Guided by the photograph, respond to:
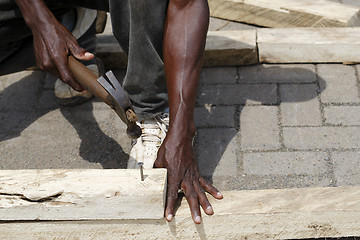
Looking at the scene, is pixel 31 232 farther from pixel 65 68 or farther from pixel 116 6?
pixel 116 6

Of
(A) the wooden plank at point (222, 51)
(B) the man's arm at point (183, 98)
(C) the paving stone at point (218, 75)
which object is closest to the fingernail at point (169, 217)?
(B) the man's arm at point (183, 98)

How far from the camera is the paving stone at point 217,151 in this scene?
9.04 feet

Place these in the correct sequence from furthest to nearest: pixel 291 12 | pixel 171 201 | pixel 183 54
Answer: pixel 291 12 < pixel 183 54 < pixel 171 201

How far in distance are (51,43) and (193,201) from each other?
97 cm

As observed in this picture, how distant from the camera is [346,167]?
268 cm

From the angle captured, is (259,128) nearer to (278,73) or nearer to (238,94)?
(238,94)

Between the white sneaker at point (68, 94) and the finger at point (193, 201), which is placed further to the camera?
the white sneaker at point (68, 94)

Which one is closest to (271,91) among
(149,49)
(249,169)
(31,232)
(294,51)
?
(294,51)

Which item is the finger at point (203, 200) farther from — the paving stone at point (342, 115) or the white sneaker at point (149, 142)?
the paving stone at point (342, 115)

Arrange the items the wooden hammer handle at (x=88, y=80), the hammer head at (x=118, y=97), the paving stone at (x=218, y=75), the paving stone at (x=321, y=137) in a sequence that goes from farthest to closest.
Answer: the paving stone at (x=218, y=75) → the paving stone at (x=321, y=137) → the wooden hammer handle at (x=88, y=80) → the hammer head at (x=118, y=97)

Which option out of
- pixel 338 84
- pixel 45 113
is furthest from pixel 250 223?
pixel 45 113

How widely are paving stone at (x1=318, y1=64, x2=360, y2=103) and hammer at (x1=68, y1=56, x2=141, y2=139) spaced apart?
145cm

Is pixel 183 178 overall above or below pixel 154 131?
above

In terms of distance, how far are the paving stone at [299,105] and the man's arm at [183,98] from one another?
2.76 feet
